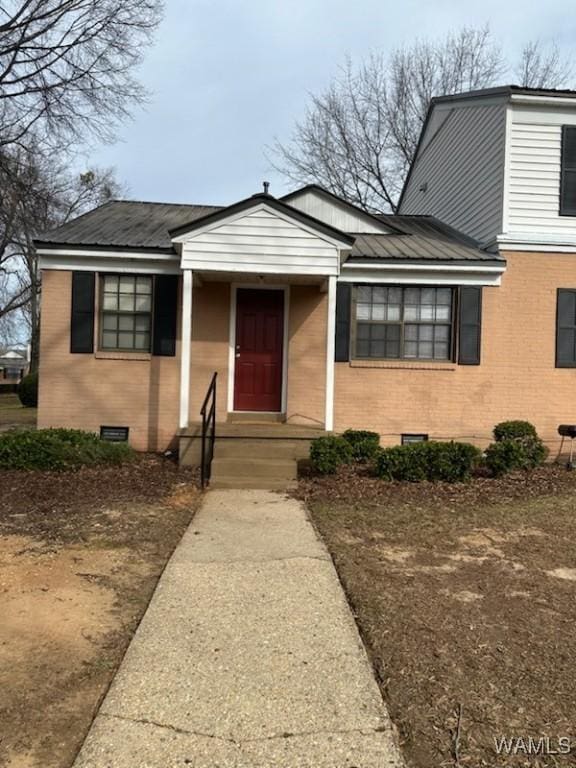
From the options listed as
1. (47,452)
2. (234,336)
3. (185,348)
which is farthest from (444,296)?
(47,452)

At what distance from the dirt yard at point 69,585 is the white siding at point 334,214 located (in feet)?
22.3

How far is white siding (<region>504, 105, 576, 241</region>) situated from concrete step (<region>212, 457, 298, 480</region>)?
5892 millimetres

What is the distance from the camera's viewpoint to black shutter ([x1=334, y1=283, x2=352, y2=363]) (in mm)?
10000

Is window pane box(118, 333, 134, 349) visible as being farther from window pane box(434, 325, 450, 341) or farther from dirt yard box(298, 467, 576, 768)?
window pane box(434, 325, 450, 341)

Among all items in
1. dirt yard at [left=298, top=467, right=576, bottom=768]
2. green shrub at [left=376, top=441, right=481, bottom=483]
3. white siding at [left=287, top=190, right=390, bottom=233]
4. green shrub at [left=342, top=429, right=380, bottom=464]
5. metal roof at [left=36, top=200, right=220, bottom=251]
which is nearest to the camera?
dirt yard at [left=298, top=467, right=576, bottom=768]

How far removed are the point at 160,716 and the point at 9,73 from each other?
1770 cm

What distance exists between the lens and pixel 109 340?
1001cm

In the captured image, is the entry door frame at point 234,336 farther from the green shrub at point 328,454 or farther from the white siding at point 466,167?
the white siding at point 466,167

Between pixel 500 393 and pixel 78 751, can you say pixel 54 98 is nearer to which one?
pixel 500 393

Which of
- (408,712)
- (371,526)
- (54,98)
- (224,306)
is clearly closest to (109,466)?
(224,306)

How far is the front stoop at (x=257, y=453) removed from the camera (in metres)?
7.83

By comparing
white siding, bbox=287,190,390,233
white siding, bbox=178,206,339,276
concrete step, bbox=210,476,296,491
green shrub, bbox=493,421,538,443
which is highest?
white siding, bbox=287,190,390,233

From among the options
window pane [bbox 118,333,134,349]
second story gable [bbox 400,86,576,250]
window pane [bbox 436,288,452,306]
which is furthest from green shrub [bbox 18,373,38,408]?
second story gable [bbox 400,86,576,250]

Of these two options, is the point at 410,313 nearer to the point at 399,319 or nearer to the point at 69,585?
the point at 399,319
